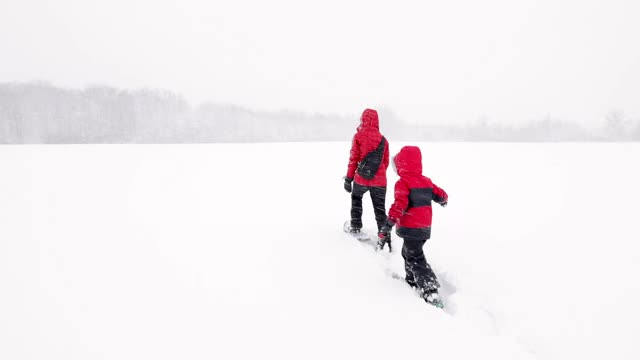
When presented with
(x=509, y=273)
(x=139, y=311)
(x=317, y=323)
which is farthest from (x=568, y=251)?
(x=139, y=311)

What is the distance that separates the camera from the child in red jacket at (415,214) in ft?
13.0

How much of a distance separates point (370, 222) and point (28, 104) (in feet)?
278

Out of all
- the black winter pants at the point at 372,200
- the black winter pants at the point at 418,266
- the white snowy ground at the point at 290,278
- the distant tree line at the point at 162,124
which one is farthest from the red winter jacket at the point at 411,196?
the distant tree line at the point at 162,124

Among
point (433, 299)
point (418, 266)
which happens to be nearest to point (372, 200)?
point (418, 266)

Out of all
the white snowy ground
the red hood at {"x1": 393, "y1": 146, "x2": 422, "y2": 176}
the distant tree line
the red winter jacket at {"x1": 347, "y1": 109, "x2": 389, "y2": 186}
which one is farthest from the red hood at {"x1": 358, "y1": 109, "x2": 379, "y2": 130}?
the distant tree line

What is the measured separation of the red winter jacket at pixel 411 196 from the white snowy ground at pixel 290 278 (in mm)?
905

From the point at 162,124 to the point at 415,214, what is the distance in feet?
259

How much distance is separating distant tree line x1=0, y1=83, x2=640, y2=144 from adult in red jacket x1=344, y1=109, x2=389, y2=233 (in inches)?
2659

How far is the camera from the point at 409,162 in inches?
158

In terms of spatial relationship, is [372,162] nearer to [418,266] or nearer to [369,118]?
[369,118]

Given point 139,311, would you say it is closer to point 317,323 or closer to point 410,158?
point 317,323

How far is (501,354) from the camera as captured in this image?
3.10 meters

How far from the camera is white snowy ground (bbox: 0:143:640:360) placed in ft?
10.2

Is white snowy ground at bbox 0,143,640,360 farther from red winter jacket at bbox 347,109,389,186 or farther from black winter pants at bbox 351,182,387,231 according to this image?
red winter jacket at bbox 347,109,389,186
